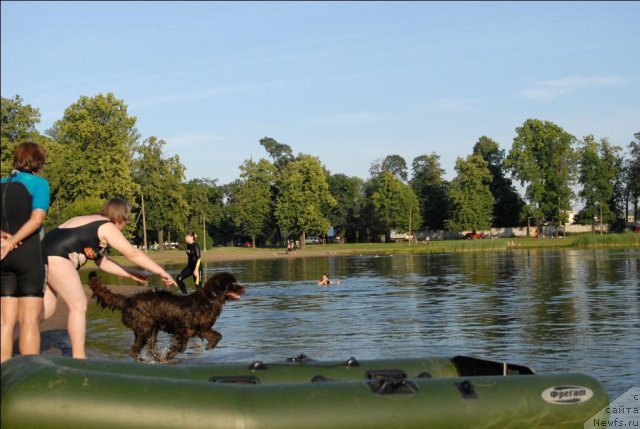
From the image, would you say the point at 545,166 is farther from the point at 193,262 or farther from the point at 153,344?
the point at 153,344

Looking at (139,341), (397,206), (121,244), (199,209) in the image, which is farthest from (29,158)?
(397,206)

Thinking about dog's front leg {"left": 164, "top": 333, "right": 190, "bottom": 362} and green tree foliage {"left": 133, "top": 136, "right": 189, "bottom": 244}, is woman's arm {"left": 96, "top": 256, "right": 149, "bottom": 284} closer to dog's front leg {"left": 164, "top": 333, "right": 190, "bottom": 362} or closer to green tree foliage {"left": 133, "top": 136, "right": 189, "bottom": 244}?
dog's front leg {"left": 164, "top": 333, "right": 190, "bottom": 362}

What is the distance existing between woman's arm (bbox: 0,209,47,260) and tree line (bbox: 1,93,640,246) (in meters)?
61.5

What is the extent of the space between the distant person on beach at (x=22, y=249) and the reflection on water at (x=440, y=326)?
4.68m

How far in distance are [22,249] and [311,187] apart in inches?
3981

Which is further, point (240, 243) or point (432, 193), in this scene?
point (240, 243)

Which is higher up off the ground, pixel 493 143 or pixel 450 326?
pixel 493 143

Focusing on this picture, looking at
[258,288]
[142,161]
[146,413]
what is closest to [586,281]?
[258,288]

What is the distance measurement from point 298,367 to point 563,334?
8975 millimetres

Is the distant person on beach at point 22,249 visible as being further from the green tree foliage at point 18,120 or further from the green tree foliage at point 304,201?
the green tree foliage at point 304,201

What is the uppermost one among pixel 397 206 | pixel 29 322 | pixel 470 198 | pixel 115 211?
pixel 470 198

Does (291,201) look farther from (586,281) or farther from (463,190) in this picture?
(586,281)

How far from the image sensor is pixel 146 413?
19.4ft

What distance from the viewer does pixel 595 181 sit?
349 feet
